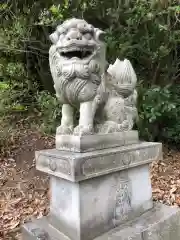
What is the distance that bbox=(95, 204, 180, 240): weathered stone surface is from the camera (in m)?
2.16

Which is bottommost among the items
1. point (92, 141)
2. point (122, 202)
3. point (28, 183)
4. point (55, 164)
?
point (28, 183)

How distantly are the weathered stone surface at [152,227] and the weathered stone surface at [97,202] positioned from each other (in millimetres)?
60

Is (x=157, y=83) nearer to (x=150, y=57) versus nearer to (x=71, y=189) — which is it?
(x=150, y=57)

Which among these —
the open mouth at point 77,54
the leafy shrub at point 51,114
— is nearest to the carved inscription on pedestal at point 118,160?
the open mouth at point 77,54

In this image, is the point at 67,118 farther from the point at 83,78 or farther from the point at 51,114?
the point at 51,114

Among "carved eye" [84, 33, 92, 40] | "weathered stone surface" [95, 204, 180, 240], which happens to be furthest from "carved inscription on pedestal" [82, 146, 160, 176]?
"carved eye" [84, 33, 92, 40]

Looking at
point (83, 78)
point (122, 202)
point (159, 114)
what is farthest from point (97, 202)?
point (159, 114)

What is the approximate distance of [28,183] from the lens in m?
4.21

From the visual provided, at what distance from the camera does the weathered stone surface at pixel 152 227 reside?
7.10ft

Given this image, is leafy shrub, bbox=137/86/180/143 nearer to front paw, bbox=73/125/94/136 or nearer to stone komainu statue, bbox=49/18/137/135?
stone komainu statue, bbox=49/18/137/135

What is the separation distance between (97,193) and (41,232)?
563 millimetres

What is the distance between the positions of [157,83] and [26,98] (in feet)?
9.62

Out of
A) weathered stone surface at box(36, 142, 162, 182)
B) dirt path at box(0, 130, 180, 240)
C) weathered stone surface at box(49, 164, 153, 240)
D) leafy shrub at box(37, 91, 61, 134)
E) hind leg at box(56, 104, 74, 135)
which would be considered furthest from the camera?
leafy shrub at box(37, 91, 61, 134)

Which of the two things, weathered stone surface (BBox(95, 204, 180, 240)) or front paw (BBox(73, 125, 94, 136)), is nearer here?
front paw (BBox(73, 125, 94, 136))
